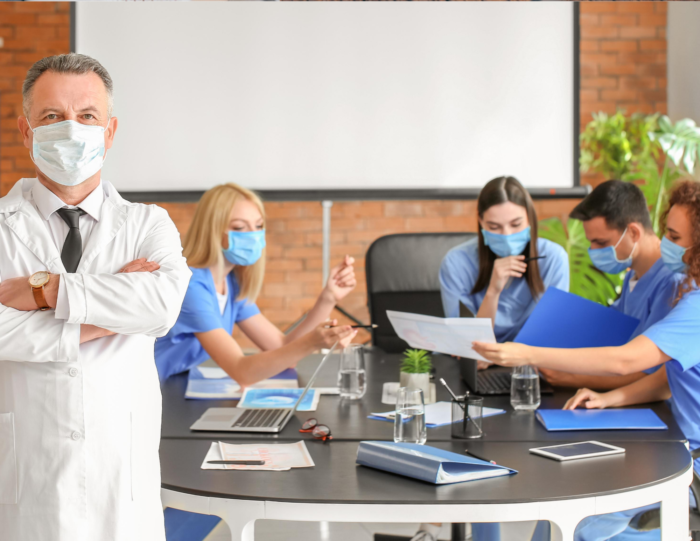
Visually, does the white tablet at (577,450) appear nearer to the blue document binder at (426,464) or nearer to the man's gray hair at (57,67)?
the blue document binder at (426,464)

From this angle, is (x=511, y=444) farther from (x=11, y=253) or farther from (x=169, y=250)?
(x=11, y=253)

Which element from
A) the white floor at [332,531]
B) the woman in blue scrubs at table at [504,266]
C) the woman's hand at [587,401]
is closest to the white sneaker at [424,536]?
the woman in blue scrubs at table at [504,266]

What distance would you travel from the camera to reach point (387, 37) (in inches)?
152

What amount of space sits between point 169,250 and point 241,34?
279 cm

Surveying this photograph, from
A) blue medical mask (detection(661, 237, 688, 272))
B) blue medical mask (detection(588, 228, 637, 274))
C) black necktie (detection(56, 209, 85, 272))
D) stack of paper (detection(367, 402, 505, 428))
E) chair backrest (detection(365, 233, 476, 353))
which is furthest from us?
chair backrest (detection(365, 233, 476, 353))

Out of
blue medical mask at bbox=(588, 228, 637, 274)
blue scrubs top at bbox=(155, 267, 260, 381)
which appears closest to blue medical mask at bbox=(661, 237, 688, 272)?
blue medical mask at bbox=(588, 228, 637, 274)

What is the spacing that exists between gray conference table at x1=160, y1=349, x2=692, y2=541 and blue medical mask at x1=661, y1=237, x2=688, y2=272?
406 millimetres

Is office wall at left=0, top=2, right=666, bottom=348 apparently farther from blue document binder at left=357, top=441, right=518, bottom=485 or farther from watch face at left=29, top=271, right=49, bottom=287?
watch face at left=29, top=271, right=49, bottom=287

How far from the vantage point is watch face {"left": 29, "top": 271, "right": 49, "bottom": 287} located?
3.80 feet

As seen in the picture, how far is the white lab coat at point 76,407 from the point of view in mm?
1143

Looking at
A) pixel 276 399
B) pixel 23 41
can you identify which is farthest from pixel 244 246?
pixel 23 41

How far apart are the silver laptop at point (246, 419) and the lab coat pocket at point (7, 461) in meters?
0.47

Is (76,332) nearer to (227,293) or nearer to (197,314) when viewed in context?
(197,314)

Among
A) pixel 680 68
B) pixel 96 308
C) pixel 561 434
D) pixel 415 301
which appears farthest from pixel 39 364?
pixel 680 68
